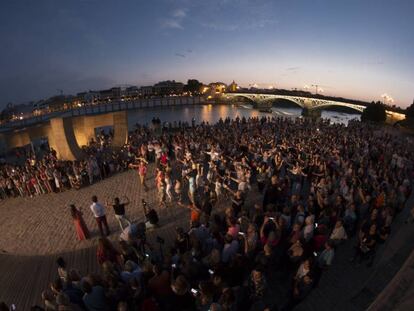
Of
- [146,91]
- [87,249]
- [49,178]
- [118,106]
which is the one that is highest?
[146,91]

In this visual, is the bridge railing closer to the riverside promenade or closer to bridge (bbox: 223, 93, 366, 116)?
bridge (bbox: 223, 93, 366, 116)

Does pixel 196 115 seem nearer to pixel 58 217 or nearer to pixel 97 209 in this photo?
pixel 58 217

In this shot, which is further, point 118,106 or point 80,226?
point 118,106

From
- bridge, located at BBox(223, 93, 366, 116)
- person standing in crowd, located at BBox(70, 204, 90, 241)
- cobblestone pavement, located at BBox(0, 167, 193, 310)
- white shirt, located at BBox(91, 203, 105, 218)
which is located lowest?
cobblestone pavement, located at BBox(0, 167, 193, 310)

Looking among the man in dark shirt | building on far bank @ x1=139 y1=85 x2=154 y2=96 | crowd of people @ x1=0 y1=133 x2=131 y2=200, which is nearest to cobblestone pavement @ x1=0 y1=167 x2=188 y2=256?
crowd of people @ x1=0 y1=133 x2=131 y2=200

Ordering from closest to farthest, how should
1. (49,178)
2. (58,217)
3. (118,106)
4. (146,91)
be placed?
(58,217) → (49,178) → (118,106) → (146,91)

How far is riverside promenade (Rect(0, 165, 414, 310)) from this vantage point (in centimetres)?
565

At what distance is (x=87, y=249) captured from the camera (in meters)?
7.92

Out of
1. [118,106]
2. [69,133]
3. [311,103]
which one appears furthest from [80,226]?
[118,106]

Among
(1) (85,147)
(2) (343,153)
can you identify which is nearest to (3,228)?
(1) (85,147)

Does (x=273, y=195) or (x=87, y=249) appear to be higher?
(x=273, y=195)

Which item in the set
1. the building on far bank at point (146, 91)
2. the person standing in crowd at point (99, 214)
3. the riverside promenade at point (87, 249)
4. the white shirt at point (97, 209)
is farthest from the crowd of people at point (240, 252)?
the building on far bank at point (146, 91)

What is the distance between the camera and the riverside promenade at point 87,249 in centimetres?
565

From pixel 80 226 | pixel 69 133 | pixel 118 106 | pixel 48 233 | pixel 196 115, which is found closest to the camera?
pixel 80 226
